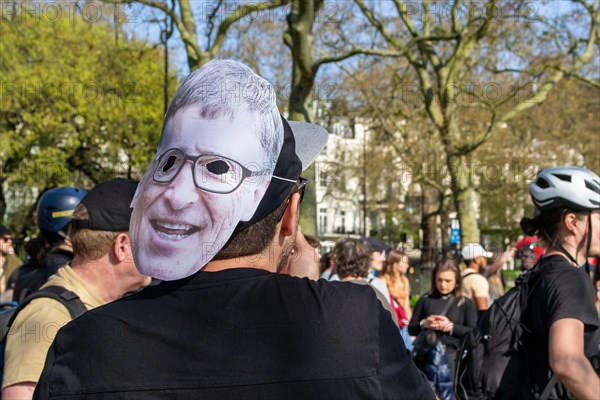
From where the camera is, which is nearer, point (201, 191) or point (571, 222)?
point (201, 191)

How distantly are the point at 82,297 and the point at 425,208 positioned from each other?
31.7m

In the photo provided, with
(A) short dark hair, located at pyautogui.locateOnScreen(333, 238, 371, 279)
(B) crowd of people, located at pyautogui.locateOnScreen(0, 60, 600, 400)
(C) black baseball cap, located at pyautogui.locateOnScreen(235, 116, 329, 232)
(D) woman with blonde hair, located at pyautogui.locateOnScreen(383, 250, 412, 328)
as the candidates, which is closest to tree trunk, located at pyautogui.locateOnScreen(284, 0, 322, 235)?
(D) woman with blonde hair, located at pyautogui.locateOnScreen(383, 250, 412, 328)

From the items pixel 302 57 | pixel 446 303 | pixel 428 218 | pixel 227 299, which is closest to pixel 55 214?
pixel 446 303

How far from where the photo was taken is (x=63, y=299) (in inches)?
118

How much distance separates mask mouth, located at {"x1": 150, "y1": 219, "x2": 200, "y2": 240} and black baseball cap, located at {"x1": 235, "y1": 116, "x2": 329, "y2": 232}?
0.10 m

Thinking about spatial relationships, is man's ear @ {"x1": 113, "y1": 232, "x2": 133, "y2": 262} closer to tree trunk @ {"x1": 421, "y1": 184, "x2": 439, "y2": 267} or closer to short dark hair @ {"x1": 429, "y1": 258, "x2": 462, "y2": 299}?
short dark hair @ {"x1": 429, "y1": 258, "x2": 462, "y2": 299}

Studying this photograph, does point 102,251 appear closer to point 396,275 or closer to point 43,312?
point 43,312

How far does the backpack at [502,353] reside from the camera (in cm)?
322

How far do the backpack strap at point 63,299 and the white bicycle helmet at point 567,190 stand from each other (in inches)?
76.5

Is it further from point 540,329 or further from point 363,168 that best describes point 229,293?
point 363,168

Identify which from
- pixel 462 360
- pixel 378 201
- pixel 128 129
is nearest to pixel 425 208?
pixel 378 201

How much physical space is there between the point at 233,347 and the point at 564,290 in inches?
75.4

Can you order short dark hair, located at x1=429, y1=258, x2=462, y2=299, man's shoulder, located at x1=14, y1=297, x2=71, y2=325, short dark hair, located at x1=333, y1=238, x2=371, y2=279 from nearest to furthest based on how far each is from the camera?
man's shoulder, located at x1=14, y1=297, x2=71, y2=325
short dark hair, located at x1=333, y1=238, x2=371, y2=279
short dark hair, located at x1=429, y1=258, x2=462, y2=299

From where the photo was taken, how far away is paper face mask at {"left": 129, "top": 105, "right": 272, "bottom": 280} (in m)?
1.69
